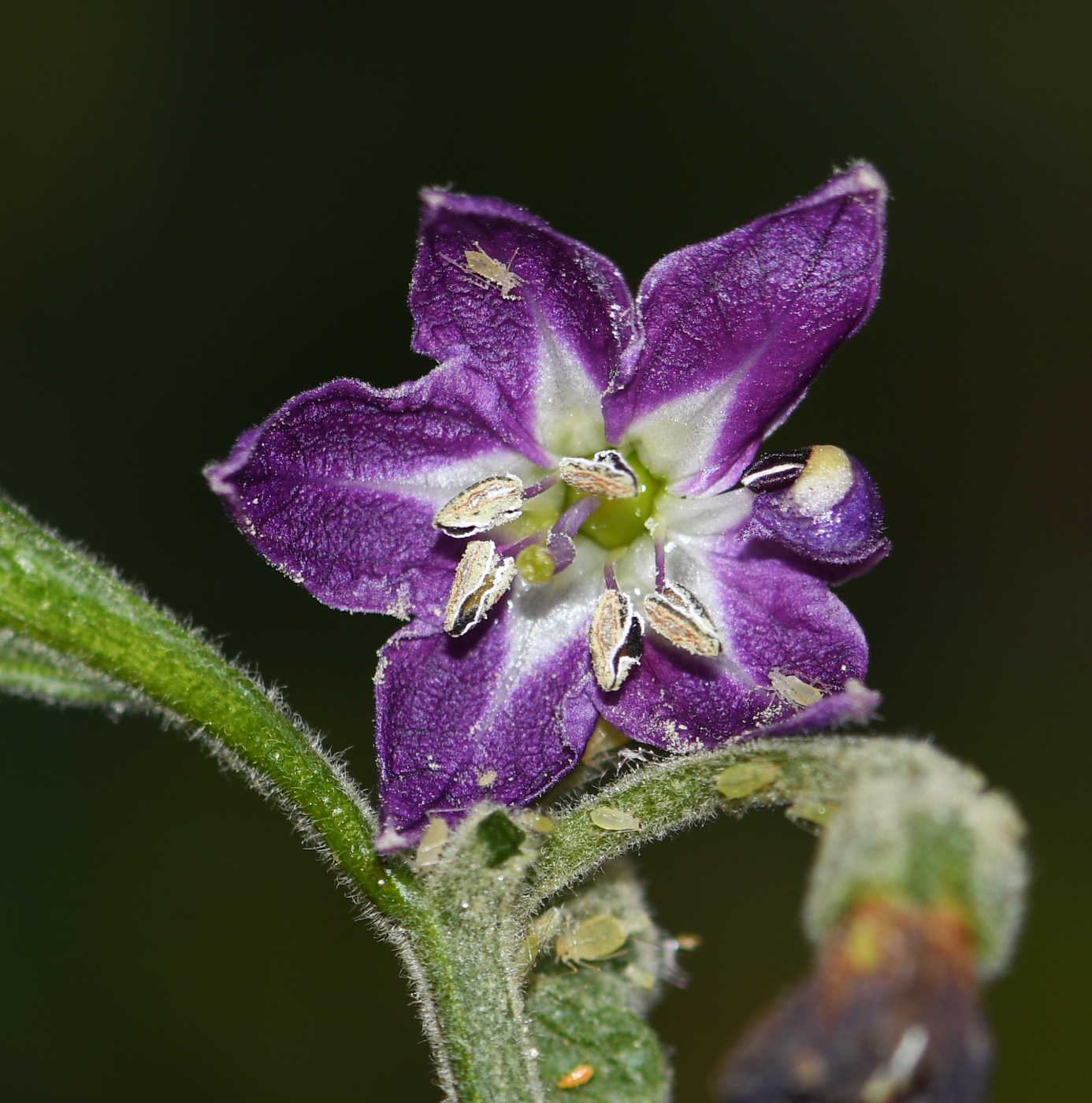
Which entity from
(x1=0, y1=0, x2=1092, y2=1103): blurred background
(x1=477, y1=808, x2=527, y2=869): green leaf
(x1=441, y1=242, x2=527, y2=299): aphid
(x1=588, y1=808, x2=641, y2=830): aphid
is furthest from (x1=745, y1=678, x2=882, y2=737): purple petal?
(x1=0, y1=0, x2=1092, y2=1103): blurred background

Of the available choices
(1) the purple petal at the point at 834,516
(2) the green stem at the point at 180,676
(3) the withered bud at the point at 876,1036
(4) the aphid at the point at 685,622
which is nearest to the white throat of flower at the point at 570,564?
(4) the aphid at the point at 685,622

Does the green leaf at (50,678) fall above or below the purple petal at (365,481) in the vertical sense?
below

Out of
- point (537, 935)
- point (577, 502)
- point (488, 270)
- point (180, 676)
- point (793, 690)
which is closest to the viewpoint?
point (180, 676)

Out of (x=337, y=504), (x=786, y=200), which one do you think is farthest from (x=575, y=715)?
(x=786, y=200)

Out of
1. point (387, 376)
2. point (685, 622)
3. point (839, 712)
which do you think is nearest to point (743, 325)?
point (685, 622)

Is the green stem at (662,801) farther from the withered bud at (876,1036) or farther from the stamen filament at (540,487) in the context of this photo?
the stamen filament at (540,487)

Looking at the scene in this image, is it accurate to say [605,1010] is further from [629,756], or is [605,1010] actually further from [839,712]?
[839,712]
